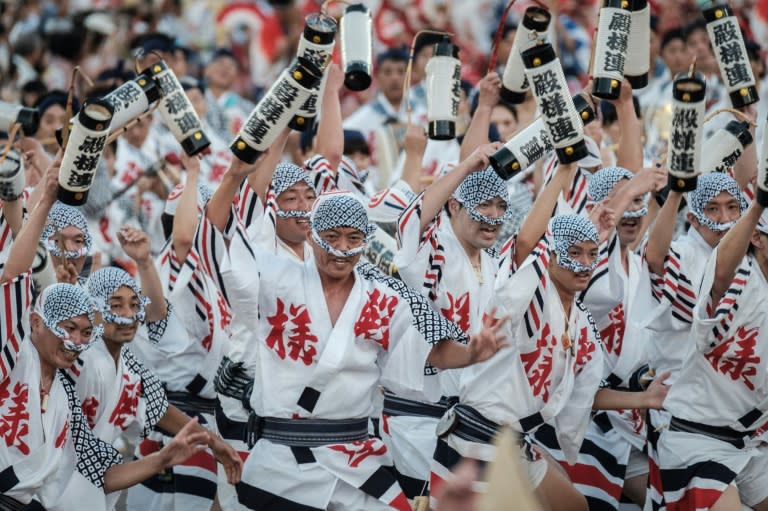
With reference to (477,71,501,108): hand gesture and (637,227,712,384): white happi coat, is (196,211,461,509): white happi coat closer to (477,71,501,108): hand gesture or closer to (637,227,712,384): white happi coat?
(637,227,712,384): white happi coat

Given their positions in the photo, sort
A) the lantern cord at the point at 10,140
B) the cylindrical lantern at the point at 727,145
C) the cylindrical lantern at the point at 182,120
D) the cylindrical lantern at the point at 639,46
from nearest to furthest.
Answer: the lantern cord at the point at 10,140 → the cylindrical lantern at the point at 182,120 → the cylindrical lantern at the point at 639,46 → the cylindrical lantern at the point at 727,145

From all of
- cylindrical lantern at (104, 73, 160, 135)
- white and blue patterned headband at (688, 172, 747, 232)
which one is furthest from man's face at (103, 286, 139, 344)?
white and blue patterned headband at (688, 172, 747, 232)

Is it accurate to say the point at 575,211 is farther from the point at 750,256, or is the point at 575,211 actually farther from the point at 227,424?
the point at 227,424

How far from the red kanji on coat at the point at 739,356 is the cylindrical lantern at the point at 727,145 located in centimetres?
129

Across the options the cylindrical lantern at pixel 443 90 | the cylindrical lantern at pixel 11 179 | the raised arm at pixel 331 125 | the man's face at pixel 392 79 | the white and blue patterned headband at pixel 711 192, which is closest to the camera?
the cylindrical lantern at pixel 11 179

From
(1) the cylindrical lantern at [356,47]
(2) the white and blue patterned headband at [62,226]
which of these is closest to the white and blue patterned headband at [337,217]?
(1) the cylindrical lantern at [356,47]

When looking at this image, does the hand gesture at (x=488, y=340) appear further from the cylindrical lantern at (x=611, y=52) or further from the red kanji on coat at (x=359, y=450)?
the cylindrical lantern at (x=611, y=52)

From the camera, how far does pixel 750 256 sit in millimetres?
6562

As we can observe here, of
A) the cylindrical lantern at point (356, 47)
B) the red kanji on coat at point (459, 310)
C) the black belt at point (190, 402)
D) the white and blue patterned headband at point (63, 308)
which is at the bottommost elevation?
the black belt at point (190, 402)

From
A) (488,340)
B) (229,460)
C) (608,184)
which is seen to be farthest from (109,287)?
(608,184)

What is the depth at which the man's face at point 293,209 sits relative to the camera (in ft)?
23.8

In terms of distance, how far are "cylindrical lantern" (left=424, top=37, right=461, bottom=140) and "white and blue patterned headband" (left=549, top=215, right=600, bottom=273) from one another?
1.11 m

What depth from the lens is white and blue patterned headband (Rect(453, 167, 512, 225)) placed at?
6984mm

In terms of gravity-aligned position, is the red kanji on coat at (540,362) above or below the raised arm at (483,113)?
below
